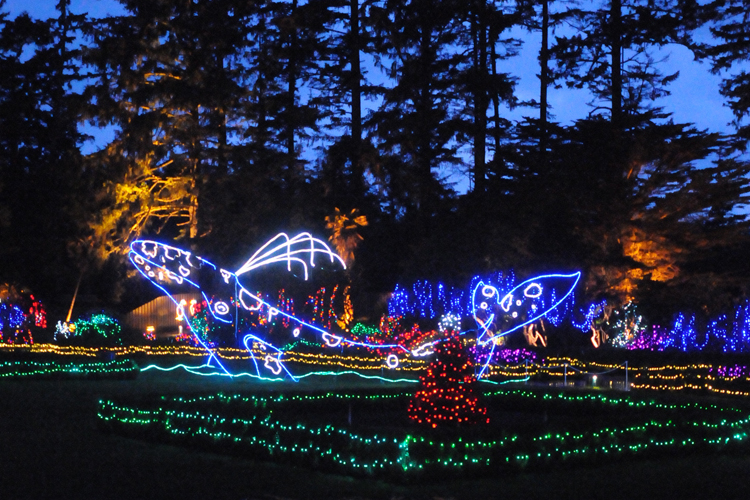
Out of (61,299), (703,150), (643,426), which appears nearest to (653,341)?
(703,150)

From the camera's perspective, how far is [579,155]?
2912 cm

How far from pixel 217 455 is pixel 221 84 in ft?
76.5

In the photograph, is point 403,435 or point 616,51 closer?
point 403,435

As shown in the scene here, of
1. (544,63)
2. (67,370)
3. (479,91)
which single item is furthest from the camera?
(544,63)

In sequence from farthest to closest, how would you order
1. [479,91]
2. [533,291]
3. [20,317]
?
[479,91], [20,317], [533,291]

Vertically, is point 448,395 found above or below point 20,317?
below

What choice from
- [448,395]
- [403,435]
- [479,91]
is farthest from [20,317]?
[403,435]

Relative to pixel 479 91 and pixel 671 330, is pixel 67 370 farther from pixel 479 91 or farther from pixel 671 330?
pixel 479 91

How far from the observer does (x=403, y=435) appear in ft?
29.7

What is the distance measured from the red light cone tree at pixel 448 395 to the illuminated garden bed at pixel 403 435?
22.5 inches

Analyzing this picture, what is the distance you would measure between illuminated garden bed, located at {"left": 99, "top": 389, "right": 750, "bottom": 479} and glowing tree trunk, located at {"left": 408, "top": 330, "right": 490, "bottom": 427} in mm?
574

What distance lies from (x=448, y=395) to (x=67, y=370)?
13.8 metres

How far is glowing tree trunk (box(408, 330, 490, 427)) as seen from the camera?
11758 mm

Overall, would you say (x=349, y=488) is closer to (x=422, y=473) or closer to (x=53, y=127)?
(x=422, y=473)
